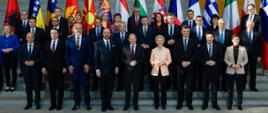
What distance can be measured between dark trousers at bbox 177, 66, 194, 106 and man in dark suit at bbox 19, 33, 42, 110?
3065 millimetres

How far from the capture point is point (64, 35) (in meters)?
10.9

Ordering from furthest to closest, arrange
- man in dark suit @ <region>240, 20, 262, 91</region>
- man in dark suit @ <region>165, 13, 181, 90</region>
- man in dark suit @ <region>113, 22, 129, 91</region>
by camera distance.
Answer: man in dark suit @ <region>165, 13, 181, 90</region>
man in dark suit @ <region>240, 20, 262, 91</region>
man in dark suit @ <region>113, 22, 129, 91</region>

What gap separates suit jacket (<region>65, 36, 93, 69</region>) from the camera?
32.5 ft

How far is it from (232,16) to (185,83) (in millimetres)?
2294

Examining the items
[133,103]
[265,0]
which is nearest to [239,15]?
[265,0]

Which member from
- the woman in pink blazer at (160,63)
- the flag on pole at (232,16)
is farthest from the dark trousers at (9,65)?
the flag on pole at (232,16)

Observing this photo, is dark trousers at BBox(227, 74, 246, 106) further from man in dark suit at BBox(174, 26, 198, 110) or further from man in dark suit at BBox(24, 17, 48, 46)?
man in dark suit at BBox(24, 17, 48, 46)

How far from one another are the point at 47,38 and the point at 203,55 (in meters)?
3.69

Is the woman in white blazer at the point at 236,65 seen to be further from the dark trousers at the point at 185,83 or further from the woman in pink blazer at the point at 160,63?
the woman in pink blazer at the point at 160,63

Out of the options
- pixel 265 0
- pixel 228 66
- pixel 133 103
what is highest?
pixel 265 0

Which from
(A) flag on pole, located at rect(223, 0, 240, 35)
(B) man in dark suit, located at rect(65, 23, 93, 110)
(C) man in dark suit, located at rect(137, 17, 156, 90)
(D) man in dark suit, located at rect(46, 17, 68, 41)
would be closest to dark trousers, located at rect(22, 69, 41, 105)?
(B) man in dark suit, located at rect(65, 23, 93, 110)

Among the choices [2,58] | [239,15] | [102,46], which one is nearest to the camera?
[102,46]

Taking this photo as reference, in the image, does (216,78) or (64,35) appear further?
(64,35)

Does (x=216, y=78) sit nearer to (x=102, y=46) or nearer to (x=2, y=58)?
(x=102, y=46)
